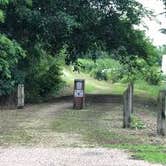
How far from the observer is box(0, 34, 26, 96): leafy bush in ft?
61.2

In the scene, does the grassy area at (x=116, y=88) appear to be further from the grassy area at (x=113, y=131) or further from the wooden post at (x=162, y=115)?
the wooden post at (x=162, y=115)

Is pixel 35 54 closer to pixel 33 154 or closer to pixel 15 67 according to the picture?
pixel 15 67

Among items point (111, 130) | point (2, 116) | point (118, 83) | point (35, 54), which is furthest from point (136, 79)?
point (111, 130)

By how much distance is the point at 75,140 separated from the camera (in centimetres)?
1412

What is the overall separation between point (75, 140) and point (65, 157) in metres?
2.58

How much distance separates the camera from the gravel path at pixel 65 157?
10872 millimetres

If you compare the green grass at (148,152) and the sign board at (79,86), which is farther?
the sign board at (79,86)

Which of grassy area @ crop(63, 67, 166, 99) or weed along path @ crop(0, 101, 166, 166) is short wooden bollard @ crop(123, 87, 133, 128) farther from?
grassy area @ crop(63, 67, 166, 99)

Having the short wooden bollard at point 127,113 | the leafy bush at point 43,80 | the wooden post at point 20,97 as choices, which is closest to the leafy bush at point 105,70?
the leafy bush at point 43,80

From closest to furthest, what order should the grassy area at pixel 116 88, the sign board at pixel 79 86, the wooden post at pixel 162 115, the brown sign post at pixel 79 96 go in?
the wooden post at pixel 162 115 → the brown sign post at pixel 79 96 → the sign board at pixel 79 86 → the grassy area at pixel 116 88

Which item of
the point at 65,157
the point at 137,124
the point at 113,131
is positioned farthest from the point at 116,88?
the point at 65,157

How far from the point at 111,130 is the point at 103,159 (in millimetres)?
4860

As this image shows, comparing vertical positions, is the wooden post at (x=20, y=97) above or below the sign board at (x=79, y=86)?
below

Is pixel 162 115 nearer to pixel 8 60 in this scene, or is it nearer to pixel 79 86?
pixel 8 60
